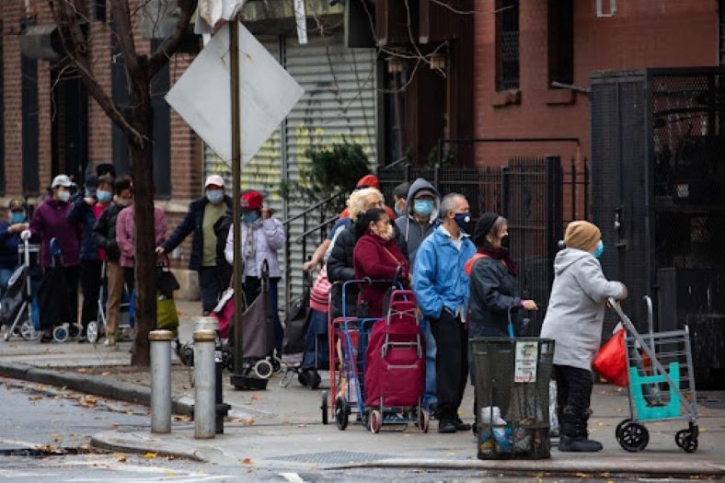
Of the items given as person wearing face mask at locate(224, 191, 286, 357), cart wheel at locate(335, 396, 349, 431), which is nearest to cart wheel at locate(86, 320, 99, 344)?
person wearing face mask at locate(224, 191, 286, 357)

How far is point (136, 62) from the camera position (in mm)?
18812

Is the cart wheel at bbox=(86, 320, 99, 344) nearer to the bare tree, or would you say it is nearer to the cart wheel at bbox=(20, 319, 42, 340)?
the cart wheel at bbox=(20, 319, 42, 340)

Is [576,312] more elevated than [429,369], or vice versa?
[576,312]

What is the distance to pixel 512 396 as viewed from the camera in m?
12.7

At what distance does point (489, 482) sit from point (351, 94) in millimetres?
14518

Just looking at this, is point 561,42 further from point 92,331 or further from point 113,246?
point 92,331

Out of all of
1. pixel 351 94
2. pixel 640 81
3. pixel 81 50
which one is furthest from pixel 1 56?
pixel 640 81

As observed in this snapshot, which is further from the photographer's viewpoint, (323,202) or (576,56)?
(323,202)

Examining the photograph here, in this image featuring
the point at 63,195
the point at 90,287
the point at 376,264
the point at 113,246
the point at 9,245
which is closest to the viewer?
the point at 376,264

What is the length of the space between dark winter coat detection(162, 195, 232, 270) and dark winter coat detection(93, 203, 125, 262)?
5.19ft

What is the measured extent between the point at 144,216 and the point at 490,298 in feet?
21.3

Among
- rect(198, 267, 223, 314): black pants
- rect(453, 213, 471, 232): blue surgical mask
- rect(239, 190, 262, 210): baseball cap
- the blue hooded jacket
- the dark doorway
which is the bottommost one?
rect(198, 267, 223, 314): black pants

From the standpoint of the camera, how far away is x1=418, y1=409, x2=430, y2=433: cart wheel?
1441 centimetres

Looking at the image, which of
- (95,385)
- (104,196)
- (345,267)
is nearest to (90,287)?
(104,196)
